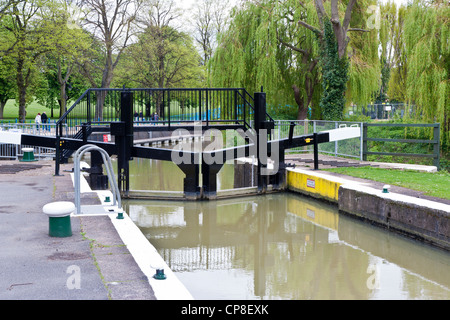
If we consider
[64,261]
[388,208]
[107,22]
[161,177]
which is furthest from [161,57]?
[64,261]

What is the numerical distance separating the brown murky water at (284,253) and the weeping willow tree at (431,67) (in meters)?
8.09

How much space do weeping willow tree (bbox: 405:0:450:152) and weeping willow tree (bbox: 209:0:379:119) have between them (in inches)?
170

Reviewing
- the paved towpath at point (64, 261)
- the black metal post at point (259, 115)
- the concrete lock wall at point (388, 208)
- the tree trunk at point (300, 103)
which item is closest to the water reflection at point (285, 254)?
the concrete lock wall at point (388, 208)

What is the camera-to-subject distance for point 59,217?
7895 mm

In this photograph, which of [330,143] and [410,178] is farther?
[330,143]

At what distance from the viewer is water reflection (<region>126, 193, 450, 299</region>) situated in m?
8.05

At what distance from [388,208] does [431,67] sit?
10.9 meters

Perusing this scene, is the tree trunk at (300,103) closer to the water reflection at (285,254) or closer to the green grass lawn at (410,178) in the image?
the green grass lawn at (410,178)

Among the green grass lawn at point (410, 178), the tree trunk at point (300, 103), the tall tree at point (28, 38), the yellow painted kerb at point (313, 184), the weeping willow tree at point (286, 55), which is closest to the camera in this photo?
the green grass lawn at point (410, 178)

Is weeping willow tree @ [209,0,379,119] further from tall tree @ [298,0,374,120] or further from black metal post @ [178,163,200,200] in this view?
black metal post @ [178,163,200,200]

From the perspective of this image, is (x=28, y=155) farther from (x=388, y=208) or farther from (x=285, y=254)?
(x=388, y=208)

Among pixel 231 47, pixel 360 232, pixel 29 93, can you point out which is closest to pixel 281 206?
pixel 360 232

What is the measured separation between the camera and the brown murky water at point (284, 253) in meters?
8.06
